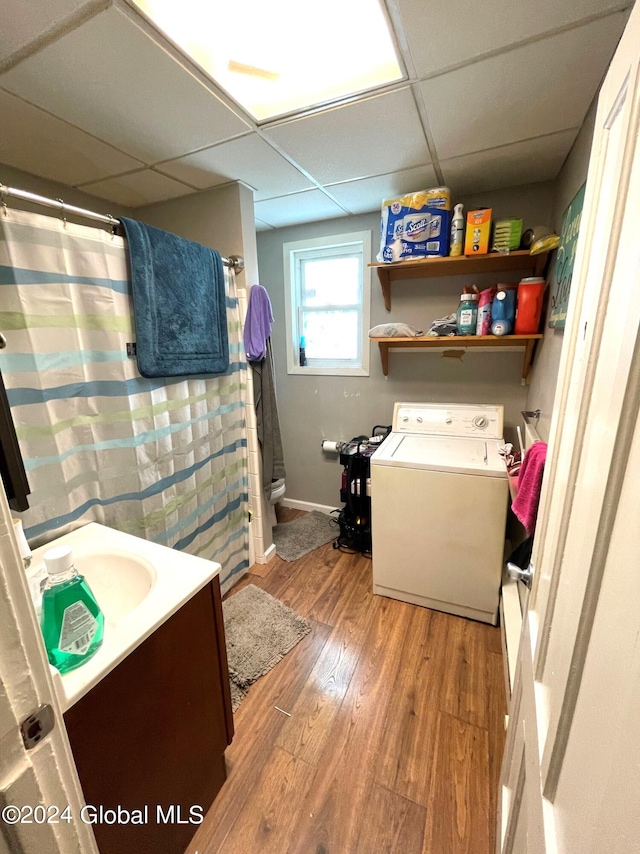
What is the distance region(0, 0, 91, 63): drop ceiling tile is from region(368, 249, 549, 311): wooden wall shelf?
1.45 m

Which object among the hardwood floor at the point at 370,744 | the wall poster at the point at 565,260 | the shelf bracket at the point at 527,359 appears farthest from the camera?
the shelf bracket at the point at 527,359

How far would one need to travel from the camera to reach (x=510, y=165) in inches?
65.5

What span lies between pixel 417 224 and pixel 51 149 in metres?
1.68

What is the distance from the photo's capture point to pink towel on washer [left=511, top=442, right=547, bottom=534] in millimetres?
1188

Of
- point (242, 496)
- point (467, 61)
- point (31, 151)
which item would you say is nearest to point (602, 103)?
point (467, 61)

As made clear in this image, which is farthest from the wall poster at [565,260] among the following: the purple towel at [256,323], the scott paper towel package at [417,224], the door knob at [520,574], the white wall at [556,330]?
the purple towel at [256,323]

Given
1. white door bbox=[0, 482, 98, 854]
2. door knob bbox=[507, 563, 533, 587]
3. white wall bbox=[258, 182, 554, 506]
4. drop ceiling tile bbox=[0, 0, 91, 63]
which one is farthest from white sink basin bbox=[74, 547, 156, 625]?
white wall bbox=[258, 182, 554, 506]

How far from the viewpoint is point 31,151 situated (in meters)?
1.47

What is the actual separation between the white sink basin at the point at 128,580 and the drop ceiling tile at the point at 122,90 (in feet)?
4.71

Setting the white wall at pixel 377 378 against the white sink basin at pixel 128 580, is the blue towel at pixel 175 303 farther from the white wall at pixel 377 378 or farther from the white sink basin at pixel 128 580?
the white wall at pixel 377 378

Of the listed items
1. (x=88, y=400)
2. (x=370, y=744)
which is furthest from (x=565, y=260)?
(x=370, y=744)

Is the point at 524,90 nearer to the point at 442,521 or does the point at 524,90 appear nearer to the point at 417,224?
the point at 417,224

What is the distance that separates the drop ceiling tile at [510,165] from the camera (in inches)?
58.4

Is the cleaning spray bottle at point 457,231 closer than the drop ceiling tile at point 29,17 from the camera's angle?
No
